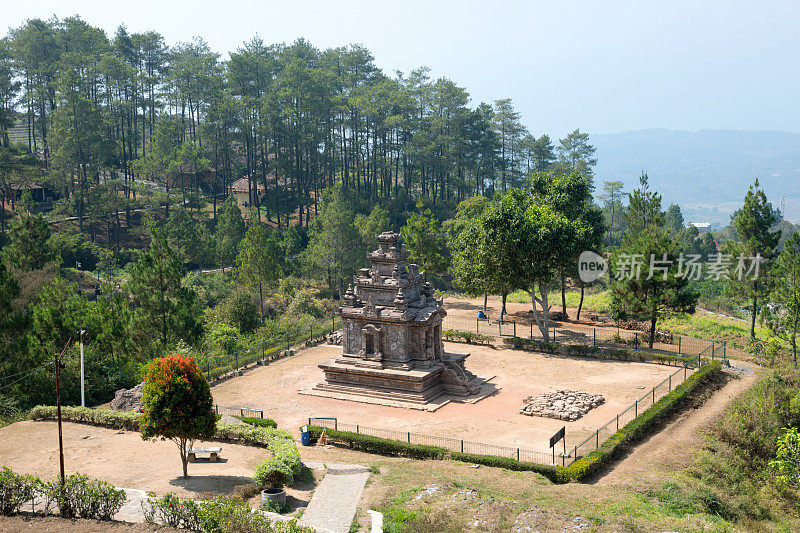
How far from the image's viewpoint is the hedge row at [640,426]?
2977 centimetres

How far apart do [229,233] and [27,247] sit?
25861 millimetres

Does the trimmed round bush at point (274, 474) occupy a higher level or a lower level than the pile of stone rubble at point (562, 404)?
higher

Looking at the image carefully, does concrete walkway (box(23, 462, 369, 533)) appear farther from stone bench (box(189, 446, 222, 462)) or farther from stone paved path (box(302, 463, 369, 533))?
stone bench (box(189, 446, 222, 462))

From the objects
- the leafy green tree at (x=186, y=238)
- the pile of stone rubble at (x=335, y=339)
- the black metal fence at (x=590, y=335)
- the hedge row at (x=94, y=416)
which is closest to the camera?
the hedge row at (x=94, y=416)

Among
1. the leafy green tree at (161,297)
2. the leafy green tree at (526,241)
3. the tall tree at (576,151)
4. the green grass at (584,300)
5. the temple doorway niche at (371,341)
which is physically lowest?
the green grass at (584,300)

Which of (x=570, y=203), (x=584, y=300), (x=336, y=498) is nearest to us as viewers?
(x=336, y=498)

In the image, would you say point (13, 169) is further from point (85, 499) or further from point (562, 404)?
point (562, 404)

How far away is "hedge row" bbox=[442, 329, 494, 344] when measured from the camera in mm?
53188

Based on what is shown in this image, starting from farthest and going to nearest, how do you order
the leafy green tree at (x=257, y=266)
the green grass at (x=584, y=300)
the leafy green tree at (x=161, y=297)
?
the green grass at (x=584, y=300) → the leafy green tree at (x=257, y=266) → the leafy green tree at (x=161, y=297)

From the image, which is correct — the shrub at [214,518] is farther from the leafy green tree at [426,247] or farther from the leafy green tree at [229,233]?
the leafy green tree at [229,233]

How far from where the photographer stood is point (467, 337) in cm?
5341

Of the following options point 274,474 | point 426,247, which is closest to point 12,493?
point 274,474

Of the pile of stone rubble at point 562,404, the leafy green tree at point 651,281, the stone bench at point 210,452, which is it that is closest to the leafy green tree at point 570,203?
the leafy green tree at point 651,281

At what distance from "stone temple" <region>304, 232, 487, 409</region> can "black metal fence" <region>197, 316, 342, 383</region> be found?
7.18 metres
